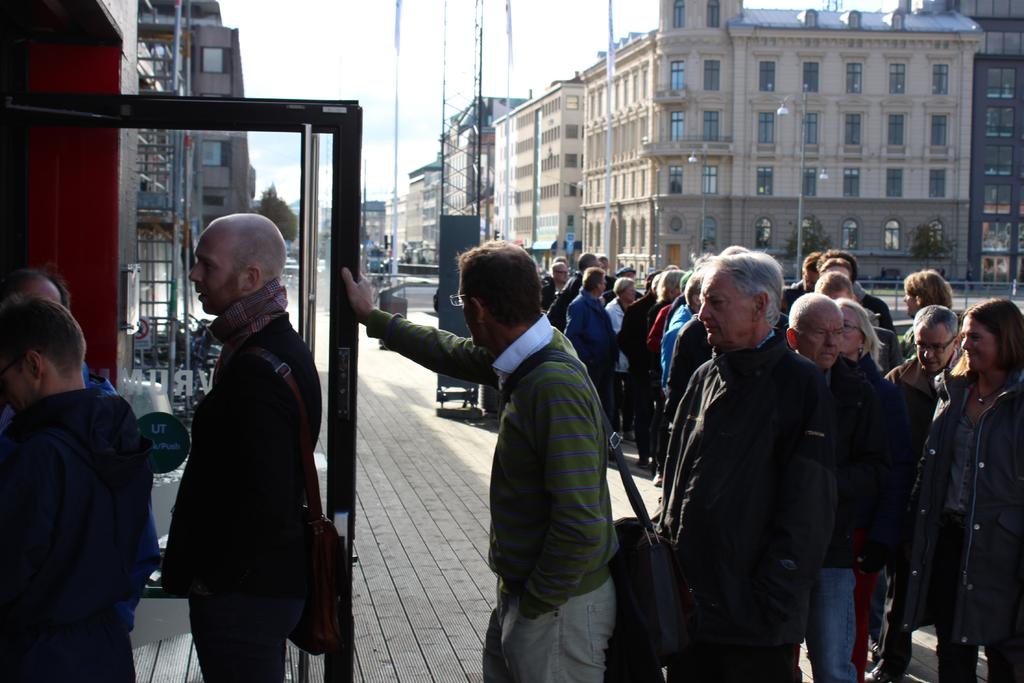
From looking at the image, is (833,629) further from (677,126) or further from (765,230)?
(677,126)

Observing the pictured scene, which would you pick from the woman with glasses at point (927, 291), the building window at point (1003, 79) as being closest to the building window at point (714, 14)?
the building window at point (1003, 79)

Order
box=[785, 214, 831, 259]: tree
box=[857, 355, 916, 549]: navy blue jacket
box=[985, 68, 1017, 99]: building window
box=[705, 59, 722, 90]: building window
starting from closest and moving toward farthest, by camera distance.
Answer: box=[857, 355, 916, 549]: navy blue jacket < box=[785, 214, 831, 259]: tree < box=[705, 59, 722, 90]: building window < box=[985, 68, 1017, 99]: building window

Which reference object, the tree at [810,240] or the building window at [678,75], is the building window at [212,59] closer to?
the building window at [678,75]

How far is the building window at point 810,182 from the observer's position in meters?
90.2

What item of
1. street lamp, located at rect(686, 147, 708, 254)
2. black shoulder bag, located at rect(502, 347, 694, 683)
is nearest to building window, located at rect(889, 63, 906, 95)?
street lamp, located at rect(686, 147, 708, 254)

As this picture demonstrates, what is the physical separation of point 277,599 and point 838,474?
2.33 m

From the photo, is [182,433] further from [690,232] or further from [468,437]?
[690,232]

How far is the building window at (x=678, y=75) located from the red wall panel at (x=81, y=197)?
87.1m

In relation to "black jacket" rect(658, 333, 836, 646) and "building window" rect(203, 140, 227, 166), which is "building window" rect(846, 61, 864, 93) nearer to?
"building window" rect(203, 140, 227, 166)

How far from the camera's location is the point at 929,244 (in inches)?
3425

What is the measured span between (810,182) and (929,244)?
9760 millimetres

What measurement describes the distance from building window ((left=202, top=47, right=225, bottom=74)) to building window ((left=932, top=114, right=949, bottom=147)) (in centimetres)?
5481

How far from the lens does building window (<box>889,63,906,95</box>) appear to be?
297 feet

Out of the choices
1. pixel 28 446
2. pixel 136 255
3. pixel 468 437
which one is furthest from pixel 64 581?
pixel 468 437
